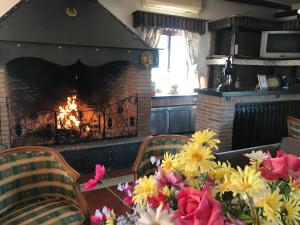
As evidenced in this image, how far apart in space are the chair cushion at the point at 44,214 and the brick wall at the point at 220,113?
1959 millimetres

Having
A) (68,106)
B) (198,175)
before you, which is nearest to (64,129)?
(68,106)

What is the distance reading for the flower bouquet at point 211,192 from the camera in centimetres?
60

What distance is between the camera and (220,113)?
3.09 meters

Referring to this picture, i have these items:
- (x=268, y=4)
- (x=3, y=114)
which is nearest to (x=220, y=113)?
(x=3, y=114)

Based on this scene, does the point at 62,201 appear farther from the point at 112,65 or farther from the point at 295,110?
the point at 295,110

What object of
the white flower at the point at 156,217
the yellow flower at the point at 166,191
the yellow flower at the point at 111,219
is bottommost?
the yellow flower at the point at 111,219

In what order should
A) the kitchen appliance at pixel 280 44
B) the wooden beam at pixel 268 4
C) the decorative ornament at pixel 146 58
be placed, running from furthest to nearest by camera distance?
the wooden beam at pixel 268 4 < the kitchen appliance at pixel 280 44 < the decorative ornament at pixel 146 58

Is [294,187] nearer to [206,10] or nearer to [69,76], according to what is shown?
[69,76]

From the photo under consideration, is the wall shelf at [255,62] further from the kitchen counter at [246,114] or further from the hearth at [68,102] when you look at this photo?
the hearth at [68,102]

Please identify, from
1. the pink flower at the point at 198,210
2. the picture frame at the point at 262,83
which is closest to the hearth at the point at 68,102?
the picture frame at the point at 262,83

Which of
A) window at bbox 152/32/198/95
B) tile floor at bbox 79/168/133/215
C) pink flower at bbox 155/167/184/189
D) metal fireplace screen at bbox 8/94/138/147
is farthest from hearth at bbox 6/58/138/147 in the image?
pink flower at bbox 155/167/184/189

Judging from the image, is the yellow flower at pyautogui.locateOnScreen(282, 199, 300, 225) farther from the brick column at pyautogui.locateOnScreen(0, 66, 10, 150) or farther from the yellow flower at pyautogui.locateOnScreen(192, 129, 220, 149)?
the brick column at pyautogui.locateOnScreen(0, 66, 10, 150)

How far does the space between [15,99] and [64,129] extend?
714 millimetres

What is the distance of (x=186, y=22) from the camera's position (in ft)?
16.0
